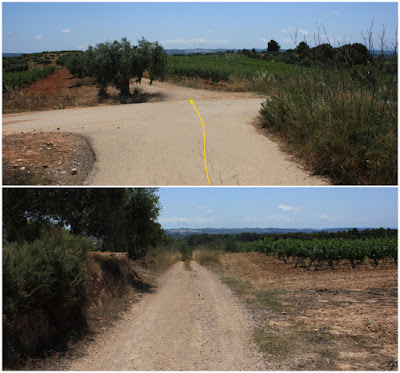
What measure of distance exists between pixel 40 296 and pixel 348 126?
782cm

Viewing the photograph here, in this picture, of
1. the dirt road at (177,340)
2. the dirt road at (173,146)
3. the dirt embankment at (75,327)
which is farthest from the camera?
the dirt road at (173,146)

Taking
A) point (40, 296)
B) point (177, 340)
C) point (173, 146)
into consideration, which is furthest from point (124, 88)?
point (177, 340)

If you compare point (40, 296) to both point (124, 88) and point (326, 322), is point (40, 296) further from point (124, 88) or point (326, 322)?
point (124, 88)

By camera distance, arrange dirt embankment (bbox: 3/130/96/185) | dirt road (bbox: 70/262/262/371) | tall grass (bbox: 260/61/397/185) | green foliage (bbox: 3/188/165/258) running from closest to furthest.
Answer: dirt road (bbox: 70/262/262/371)
tall grass (bbox: 260/61/397/185)
dirt embankment (bbox: 3/130/96/185)
green foliage (bbox: 3/188/165/258)

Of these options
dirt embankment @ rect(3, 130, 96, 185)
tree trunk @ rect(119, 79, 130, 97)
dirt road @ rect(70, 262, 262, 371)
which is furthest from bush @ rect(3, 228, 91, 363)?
tree trunk @ rect(119, 79, 130, 97)

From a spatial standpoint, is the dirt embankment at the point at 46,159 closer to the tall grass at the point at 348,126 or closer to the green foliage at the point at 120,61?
the tall grass at the point at 348,126

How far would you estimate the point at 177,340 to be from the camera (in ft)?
25.6

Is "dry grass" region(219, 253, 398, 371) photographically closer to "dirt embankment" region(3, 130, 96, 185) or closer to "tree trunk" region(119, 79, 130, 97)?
"dirt embankment" region(3, 130, 96, 185)

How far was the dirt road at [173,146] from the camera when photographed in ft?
30.0

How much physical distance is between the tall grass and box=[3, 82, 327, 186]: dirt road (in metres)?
0.64

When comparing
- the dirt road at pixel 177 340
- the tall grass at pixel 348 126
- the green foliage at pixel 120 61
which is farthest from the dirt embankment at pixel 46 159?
the green foliage at pixel 120 61

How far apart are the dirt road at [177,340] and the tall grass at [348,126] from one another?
171 inches

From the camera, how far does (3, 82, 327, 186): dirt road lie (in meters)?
9.14

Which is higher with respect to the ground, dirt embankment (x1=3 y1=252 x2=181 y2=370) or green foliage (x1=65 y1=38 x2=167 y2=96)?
green foliage (x1=65 y1=38 x2=167 y2=96)
